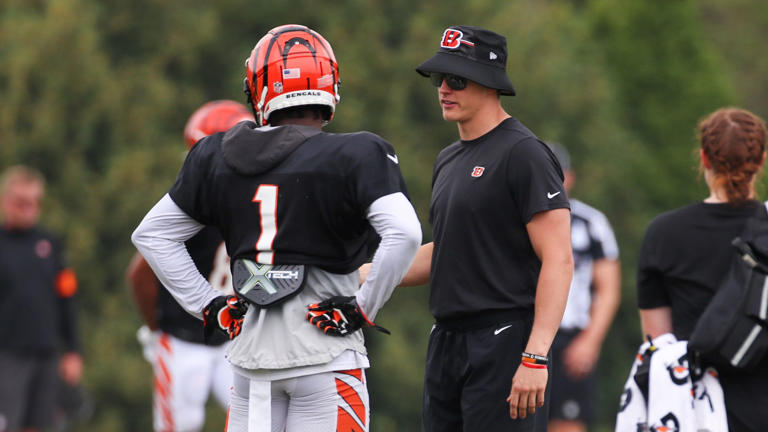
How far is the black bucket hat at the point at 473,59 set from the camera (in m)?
4.87

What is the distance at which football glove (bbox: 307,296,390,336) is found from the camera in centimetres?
446

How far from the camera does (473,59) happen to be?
4902 mm

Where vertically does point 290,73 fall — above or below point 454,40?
below

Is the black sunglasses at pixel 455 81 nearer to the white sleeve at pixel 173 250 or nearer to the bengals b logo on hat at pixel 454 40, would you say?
the bengals b logo on hat at pixel 454 40

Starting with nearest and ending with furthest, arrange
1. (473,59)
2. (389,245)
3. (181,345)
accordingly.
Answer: (389,245) → (473,59) → (181,345)

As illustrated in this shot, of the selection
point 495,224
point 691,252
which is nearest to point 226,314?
point 495,224

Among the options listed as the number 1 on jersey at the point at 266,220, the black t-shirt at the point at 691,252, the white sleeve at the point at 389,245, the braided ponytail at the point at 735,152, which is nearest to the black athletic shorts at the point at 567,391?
the black t-shirt at the point at 691,252

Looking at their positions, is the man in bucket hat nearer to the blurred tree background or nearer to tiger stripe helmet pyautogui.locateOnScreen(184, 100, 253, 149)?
tiger stripe helmet pyautogui.locateOnScreen(184, 100, 253, 149)

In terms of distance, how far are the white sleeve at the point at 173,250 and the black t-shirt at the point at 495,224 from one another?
98cm

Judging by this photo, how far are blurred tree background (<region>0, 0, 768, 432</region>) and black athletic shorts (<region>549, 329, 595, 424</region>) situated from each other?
8346 millimetres

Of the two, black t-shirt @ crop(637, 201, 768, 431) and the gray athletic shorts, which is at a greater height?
black t-shirt @ crop(637, 201, 768, 431)

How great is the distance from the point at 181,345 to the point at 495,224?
3.85m

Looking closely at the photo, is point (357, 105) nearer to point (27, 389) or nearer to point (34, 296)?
point (34, 296)

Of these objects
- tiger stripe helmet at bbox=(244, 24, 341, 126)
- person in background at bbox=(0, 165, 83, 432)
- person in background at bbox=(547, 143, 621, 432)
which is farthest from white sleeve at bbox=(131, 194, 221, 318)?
person in background at bbox=(0, 165, 83, 432)
